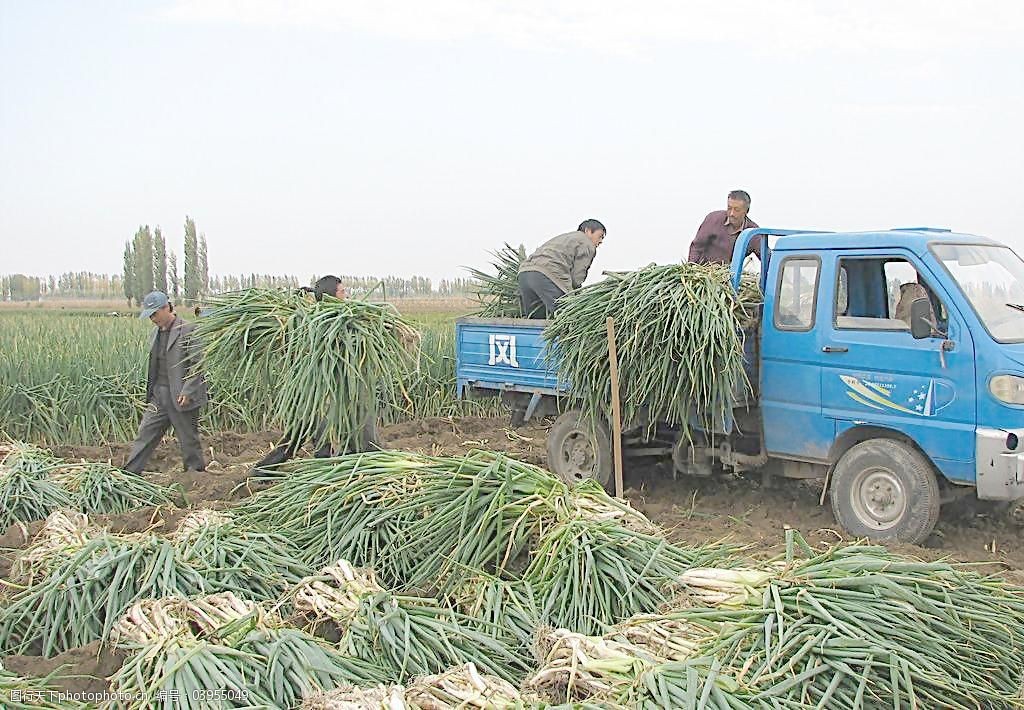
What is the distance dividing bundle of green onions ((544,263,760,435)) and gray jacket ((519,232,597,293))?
127cm

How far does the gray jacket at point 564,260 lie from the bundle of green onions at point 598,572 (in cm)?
422

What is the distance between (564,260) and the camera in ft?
28.9

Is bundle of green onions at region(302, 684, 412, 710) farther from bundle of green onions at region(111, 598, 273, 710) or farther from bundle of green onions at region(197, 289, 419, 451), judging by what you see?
bundle of green onions at region(197, 289, 419, 451)

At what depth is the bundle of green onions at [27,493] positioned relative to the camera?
21.7 feet

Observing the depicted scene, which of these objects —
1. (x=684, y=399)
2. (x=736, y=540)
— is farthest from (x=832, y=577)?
(x=684, y=399)

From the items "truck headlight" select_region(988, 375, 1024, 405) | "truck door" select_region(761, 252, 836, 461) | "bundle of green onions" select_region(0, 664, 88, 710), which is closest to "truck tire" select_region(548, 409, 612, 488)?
"truck door" select_region(761, 252, 836, 461)

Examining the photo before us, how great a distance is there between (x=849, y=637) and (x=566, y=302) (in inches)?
171

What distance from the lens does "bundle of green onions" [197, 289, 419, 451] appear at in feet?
21.1

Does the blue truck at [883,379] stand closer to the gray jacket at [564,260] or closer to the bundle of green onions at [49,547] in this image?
the gray jacket at [564,260]

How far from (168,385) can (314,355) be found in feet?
7.97

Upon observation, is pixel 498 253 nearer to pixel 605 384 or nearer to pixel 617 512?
pixel 605 384

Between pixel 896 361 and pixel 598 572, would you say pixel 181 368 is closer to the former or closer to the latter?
pixel 598 572

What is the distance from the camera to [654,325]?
22.3 feet

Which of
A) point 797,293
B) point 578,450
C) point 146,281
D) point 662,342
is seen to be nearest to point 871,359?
point 797,293
